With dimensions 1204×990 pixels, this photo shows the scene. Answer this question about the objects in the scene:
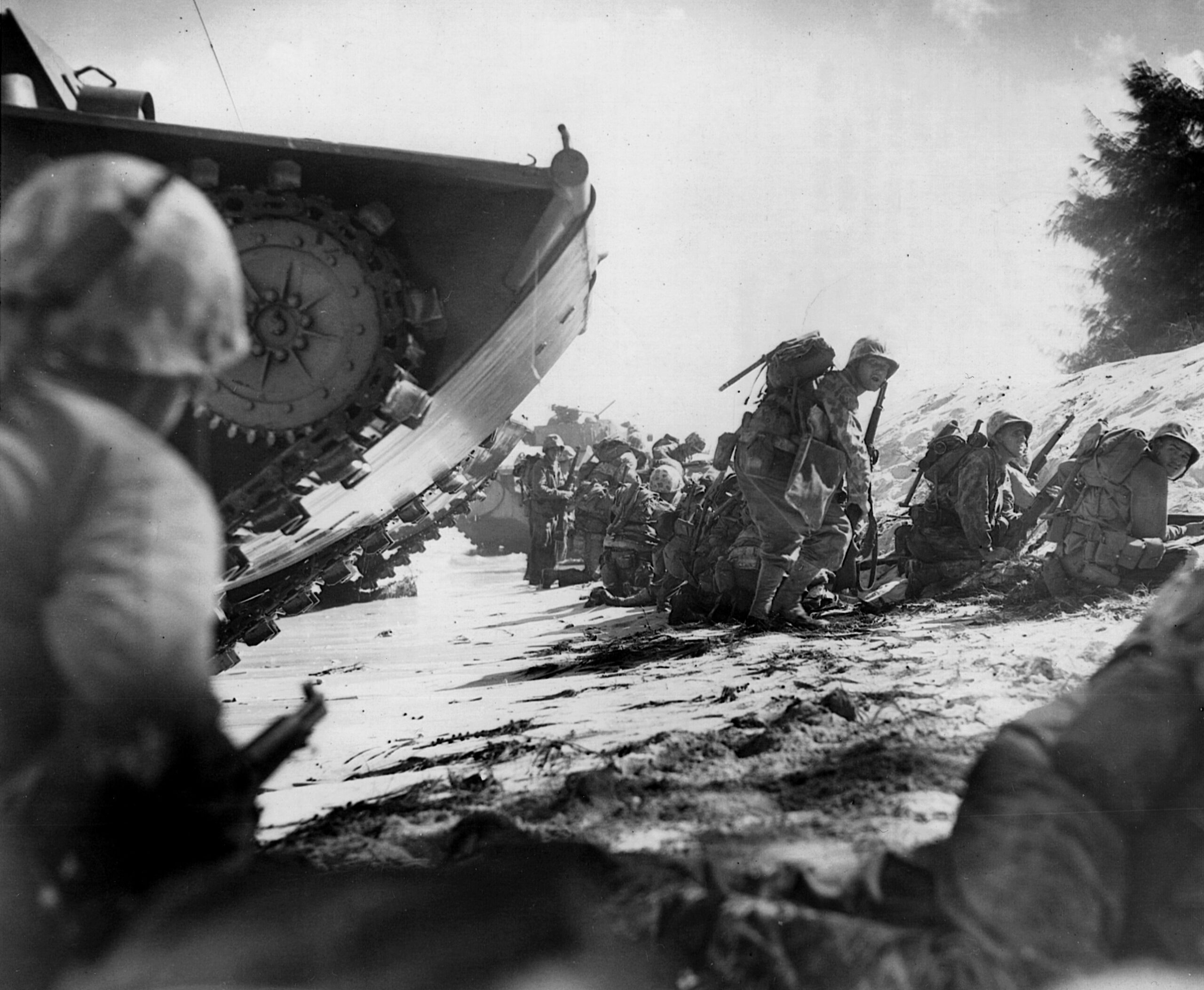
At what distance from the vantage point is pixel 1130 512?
517 centimetres

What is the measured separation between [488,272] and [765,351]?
1.43 m

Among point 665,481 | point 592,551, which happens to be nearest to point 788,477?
point 665,481

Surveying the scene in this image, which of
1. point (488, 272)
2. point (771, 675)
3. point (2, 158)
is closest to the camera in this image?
point (2, 158)

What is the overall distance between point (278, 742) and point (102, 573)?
1.64 ft

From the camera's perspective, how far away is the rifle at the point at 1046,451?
6.27m

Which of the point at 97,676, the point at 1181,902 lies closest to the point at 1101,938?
the point at 1181,902

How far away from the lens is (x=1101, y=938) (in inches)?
75.5

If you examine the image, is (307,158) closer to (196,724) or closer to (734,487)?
(196,724)

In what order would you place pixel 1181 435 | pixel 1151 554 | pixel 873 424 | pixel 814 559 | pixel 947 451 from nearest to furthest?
1. pixel 1181 435
2. pixel 1151 554
3. pixel 814 559
4. pixel 873 424
5. pixel 947 451

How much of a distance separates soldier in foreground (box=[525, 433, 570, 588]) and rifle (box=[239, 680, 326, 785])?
10.0 meters

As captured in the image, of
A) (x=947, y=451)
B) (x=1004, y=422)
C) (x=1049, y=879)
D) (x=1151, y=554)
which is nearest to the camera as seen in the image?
(x=1049, y=879)

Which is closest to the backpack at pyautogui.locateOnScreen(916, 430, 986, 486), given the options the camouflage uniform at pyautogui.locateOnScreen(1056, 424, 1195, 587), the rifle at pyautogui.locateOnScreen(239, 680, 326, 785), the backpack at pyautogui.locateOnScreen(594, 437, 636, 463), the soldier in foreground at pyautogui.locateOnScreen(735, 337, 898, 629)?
the camouflage uniform at pyautogui.locateOnScreen(1056, 424, 1195, 587)

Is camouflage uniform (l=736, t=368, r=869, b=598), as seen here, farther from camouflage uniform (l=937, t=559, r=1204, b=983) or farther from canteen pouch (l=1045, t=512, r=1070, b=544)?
camouflage uniform (l=937, t=559, r=1204, b=983)

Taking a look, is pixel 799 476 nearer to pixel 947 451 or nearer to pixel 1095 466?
pixel 1095 466
